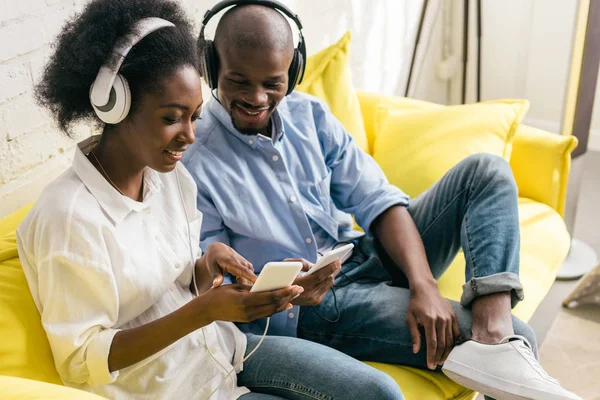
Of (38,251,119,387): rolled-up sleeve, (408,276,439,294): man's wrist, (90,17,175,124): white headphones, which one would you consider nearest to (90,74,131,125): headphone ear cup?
(90,17,175,124): white headphones

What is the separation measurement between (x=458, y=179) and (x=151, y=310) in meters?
0.71

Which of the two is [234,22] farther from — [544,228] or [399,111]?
[544,228]

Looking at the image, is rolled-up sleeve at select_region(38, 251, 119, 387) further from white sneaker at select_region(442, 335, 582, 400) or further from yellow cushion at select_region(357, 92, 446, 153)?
yellow cushion at select_region(357, 92, 446, 153)

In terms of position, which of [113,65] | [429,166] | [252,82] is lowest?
[429,166]

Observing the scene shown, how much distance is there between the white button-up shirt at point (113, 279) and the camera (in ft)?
3.39

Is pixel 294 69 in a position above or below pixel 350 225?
above

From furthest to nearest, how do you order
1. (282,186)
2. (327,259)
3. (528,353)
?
(282,186) < (528,353) < (327,259)

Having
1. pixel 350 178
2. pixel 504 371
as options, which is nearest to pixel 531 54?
pixel 350 178

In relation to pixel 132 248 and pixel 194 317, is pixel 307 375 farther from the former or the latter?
pixel 132 248

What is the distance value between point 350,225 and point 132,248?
64cm

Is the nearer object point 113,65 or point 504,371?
point 113,65

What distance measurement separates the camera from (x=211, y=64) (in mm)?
1412

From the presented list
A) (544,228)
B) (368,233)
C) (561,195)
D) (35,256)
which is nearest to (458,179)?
(368,233)

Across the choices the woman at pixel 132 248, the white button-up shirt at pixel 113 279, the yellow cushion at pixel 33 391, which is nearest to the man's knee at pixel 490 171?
the woman at pixel 132 248
